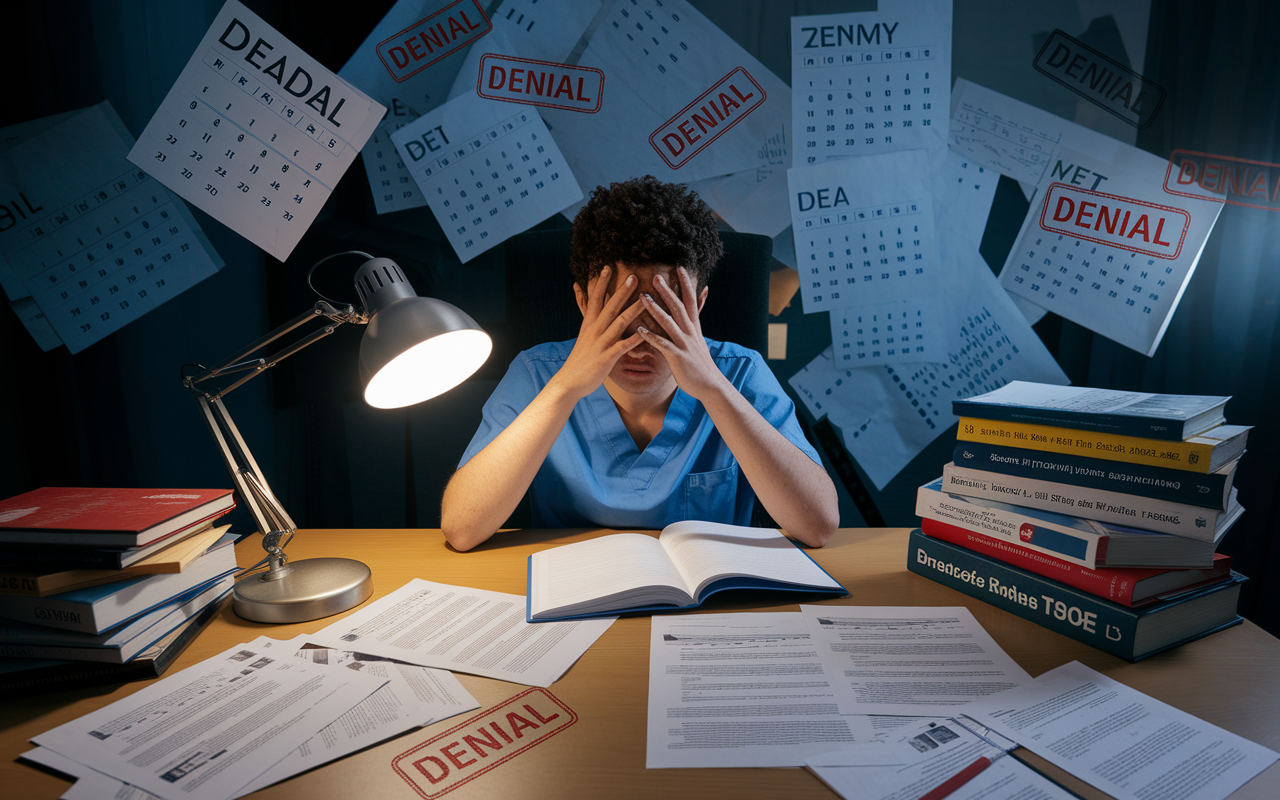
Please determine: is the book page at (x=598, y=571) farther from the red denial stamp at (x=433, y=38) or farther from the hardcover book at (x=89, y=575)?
the red denial stamp at (x=433, y=38)

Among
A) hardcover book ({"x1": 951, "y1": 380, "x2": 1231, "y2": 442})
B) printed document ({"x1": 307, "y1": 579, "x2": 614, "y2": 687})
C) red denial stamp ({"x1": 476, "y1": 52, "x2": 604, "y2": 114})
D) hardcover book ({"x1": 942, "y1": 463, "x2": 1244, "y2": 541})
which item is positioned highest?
red denial stamp ({"x1": 476, "y1": 52, "x2": 604, "y2": 114})

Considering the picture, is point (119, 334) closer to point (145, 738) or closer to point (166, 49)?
point (166, 49)

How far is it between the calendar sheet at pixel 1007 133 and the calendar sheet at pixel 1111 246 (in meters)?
0.03

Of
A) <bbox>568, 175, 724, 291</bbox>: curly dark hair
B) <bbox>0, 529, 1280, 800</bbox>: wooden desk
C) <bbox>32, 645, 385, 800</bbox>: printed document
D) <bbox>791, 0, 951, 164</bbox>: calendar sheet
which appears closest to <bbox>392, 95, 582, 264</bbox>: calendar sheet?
<bbox>568, 175, 724, 291</bbox>: curly dark hair

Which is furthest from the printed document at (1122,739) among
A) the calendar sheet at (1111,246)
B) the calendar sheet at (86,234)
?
the calendar sheet at (86,234)

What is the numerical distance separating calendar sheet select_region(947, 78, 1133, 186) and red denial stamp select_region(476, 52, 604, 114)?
2.77 feet

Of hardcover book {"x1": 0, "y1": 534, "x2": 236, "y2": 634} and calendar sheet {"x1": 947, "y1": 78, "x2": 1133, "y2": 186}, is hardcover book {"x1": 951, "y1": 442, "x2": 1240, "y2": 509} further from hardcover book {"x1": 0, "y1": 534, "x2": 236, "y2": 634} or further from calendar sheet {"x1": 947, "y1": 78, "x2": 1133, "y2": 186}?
calendar sheet {"x1": 947, "y1": 78, "x2": 1133, "y2": 186}

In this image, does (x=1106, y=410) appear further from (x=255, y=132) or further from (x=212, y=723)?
(x=255, y=132)

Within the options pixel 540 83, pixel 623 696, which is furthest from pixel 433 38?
pixel 623 696

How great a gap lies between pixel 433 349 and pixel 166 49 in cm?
116

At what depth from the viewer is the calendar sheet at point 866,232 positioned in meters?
1.51

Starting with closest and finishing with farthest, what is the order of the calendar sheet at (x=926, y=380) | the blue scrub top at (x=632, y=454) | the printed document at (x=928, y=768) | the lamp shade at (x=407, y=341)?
the printed document at (x=928, y=768) → the lamp shade at (x=407, y=341) → the blue scrub top at (x=632, y=454) → the calendar sheet at (x=926, y=380)

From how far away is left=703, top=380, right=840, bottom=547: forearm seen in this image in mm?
908

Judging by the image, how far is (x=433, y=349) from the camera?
78 cm
